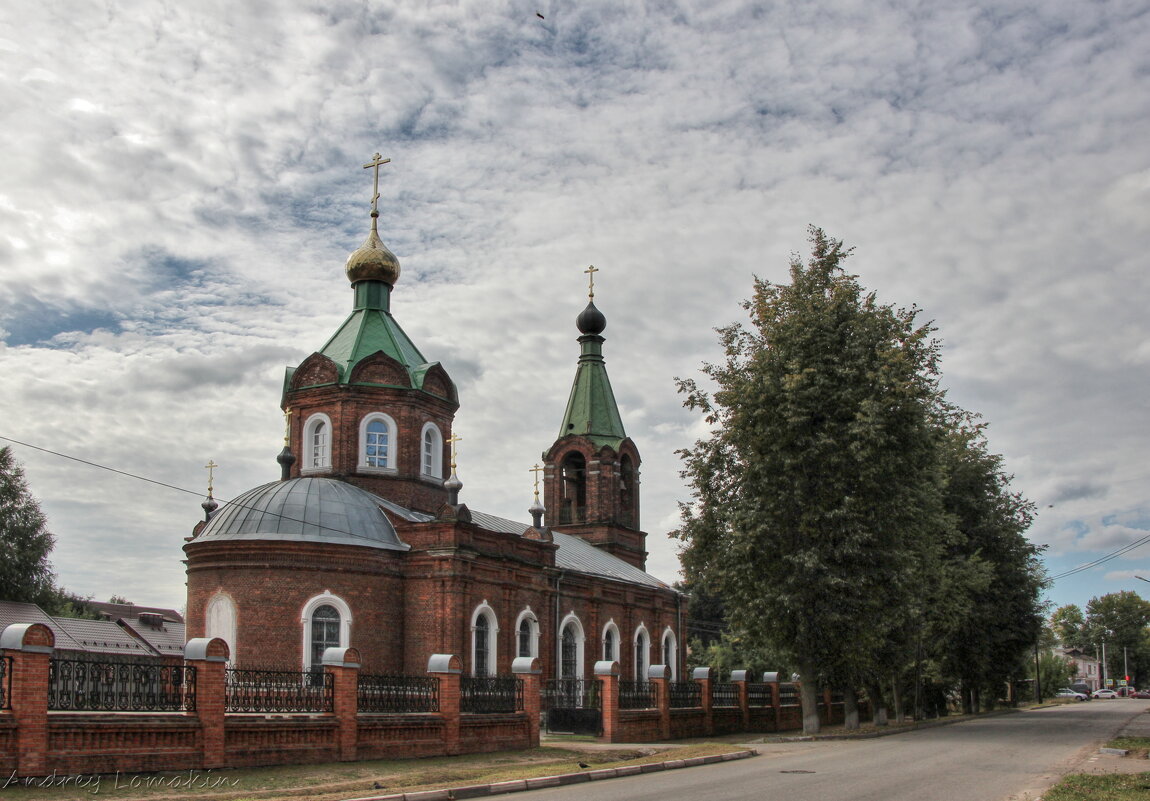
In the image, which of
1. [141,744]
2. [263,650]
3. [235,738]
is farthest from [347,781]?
[263,650]

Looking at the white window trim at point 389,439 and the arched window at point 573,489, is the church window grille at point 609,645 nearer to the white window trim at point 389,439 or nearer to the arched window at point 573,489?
the arched window at point 573,489

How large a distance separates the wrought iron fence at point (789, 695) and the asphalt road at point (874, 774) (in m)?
7.71

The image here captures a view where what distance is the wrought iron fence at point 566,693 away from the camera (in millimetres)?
27344

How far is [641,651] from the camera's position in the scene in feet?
123

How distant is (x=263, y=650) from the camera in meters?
24.5

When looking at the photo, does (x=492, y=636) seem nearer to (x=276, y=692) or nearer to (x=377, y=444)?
(x=377, y=444)

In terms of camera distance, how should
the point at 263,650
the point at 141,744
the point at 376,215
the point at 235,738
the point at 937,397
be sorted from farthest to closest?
the point at 376,215
the point at 937,397
the point at 263,650
the point at 235,738
the point at 141,744

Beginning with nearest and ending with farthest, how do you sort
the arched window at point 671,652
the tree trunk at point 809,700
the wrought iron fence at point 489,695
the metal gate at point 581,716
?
the wrought iron fence at point 489,695 < the metal gate at point 581,716 < the tree trunk at point 809,700 < the arched window at point 671,652

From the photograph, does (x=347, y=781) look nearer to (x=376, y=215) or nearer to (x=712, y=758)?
(x=712, y=758)

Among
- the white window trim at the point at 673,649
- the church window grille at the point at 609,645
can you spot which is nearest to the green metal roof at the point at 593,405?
the white window trim at the point at 673,649

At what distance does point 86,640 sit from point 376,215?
2253 cm

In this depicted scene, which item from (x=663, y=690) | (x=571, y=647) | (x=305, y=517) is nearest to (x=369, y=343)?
(x=305, y=517)

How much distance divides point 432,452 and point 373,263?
6.17 m

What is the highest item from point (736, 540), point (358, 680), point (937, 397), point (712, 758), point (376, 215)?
point (376, 215)
